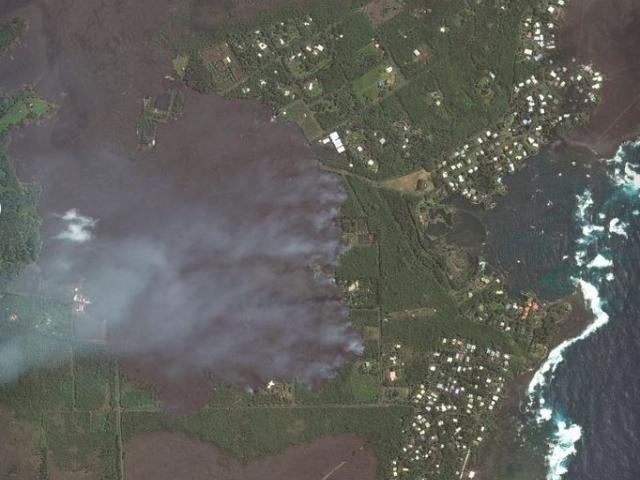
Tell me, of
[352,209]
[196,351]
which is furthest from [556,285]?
[196,351]

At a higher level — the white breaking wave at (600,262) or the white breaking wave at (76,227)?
the white breaking wave at (76,227)

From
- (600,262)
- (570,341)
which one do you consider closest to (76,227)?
(570,341)

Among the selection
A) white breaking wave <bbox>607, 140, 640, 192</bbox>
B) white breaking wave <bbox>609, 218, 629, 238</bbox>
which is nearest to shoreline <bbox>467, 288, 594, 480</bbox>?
white breaking wave <bbox>609, 218, 629, 238</bbox>

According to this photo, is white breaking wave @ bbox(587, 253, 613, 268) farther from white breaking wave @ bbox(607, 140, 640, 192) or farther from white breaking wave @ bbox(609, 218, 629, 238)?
white breaking wave @ bbox(607, 140, 640, 192)

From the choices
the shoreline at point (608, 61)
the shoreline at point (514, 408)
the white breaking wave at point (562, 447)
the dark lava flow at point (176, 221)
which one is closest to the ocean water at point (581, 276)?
the white breaking wave at point (562, 447)

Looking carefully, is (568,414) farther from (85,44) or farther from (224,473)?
(85,44)

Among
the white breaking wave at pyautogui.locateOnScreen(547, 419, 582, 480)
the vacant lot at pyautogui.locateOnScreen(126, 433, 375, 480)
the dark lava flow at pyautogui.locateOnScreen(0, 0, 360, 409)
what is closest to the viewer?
the dark lava flow at pyautogui.locateOnScreen(0, 0, 360, 409)

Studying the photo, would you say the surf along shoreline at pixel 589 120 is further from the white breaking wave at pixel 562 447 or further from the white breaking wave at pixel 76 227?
the white breaking wave at pixel 76 227
